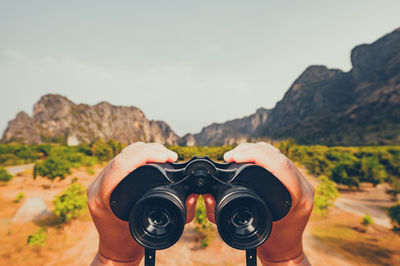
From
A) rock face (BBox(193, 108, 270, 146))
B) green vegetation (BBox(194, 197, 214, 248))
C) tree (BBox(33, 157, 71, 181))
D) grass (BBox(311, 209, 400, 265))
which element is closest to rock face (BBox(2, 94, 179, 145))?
rock face (BBox(193, 108, 270, 146))

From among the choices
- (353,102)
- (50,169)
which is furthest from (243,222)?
(353,102)

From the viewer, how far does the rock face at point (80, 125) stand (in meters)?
93.8

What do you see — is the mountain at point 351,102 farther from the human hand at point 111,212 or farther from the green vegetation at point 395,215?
the human hand at point 111,212

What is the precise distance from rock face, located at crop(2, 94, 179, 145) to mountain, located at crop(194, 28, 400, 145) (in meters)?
45.1

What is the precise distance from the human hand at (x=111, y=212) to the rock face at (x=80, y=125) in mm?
116967

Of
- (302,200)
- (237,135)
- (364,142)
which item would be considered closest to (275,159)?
(302,200)

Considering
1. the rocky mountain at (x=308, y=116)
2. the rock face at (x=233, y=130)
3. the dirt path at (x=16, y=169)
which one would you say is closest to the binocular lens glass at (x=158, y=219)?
the dirt path at (x=16, y=169)

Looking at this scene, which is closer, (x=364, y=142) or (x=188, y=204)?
(x=188, y=204)

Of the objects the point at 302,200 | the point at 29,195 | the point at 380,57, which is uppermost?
the point at 380,57

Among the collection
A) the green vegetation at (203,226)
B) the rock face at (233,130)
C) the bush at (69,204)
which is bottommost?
A: the rock face at (233,130)

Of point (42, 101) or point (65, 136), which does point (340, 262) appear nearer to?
point (65, 136)

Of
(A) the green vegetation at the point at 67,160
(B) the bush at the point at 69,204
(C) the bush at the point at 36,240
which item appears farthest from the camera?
(A) the green vegetation at the point at 67,160

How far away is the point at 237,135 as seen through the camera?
151625 mm

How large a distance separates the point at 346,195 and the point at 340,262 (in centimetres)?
1289
